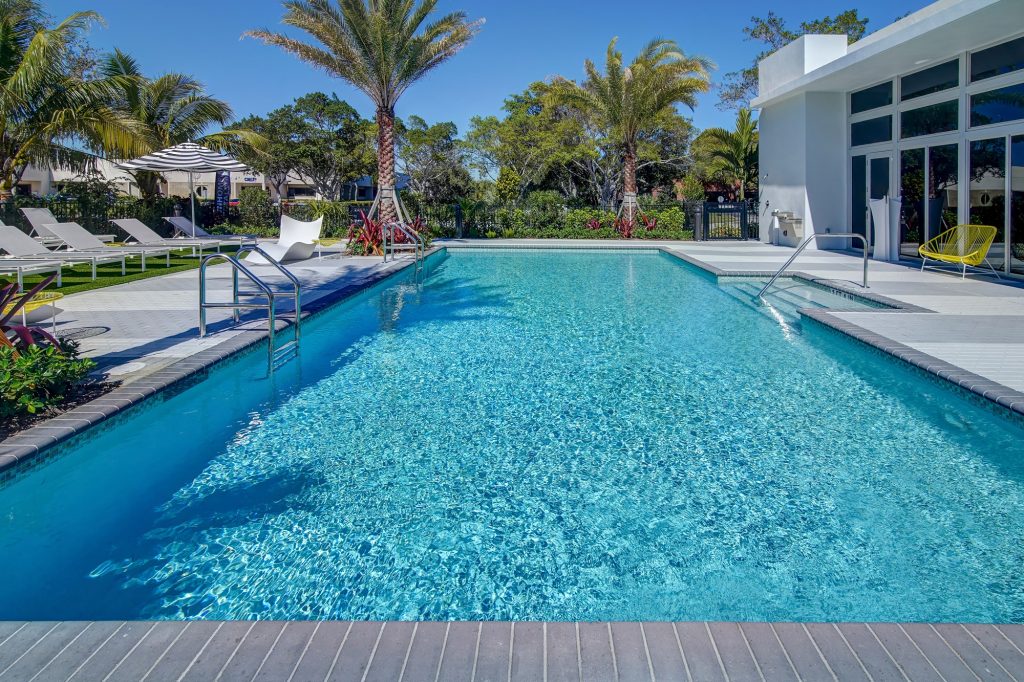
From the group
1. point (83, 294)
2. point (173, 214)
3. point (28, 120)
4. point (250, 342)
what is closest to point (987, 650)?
point (250, 342)

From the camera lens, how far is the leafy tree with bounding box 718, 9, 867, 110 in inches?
1337

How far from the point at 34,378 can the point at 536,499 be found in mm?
3109

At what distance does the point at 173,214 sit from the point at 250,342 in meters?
17.8

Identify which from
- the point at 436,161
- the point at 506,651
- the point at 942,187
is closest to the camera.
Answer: the point at 506,651

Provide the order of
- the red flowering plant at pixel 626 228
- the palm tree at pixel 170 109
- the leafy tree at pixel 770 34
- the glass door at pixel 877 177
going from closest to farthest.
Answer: the glass door at pixel 877 177, the palm tree at pixel 170 109, the red flowering plant at pixel 626 228, the leafy tree at pixel 770 34

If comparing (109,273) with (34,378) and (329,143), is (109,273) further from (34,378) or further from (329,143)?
(329,143)

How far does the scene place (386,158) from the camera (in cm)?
1906

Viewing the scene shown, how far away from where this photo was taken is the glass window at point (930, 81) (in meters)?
13.6

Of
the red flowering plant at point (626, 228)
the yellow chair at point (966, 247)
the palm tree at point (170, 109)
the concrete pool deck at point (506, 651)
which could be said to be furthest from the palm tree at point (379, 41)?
the concrete pool deck at point (506, 651)

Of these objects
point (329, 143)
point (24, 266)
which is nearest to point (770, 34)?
point (329, 143)

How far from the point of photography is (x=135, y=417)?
527 cm

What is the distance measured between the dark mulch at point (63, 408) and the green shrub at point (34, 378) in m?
0.03

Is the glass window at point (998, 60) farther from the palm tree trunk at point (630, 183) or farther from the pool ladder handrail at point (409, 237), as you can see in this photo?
the palm tree trunk at point (630, 183)

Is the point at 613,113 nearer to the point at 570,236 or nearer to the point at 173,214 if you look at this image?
the point at 570,236
